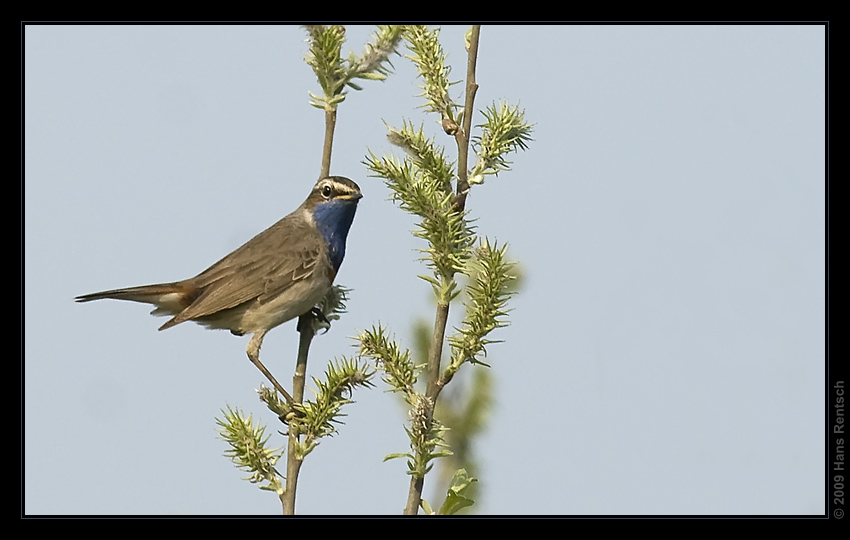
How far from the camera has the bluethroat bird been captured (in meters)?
7.24

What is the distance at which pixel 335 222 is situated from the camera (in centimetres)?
769

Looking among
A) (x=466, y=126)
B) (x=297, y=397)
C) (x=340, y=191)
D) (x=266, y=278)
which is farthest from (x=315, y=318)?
(x=466, y=126)

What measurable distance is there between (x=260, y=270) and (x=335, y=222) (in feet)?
2.39

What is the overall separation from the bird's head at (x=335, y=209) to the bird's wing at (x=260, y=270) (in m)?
0.11

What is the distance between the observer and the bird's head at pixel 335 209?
739 centimetres

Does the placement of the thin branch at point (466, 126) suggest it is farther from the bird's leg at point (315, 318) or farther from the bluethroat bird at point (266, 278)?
the bluethroat bird at point (266, 278)

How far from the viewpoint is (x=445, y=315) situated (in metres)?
3.98

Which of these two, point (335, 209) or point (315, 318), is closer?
point (315, 318)

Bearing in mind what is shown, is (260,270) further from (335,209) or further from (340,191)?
(340,191)

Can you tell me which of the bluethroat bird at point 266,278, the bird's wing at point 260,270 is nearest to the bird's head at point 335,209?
the bluethroat bird at point 266,278

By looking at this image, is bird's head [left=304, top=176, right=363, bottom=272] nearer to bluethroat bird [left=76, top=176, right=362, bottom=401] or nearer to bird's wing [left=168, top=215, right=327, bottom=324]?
bluethroat bird [left=76, top=176, right=362, bottom=401]

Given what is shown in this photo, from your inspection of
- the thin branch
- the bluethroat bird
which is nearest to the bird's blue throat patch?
the bluethroat bird
